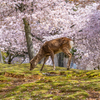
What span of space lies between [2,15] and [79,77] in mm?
11197

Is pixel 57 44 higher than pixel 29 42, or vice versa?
pixel 29 42

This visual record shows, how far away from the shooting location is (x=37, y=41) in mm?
21078

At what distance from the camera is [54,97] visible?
18.0 feet

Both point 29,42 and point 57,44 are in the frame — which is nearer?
point 57,44

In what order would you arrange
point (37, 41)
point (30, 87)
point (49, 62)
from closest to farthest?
point (30, 87)
point (37, 41)
point (49, 62)

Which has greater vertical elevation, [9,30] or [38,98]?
[9,30]

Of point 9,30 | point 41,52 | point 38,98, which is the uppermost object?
point 9,30

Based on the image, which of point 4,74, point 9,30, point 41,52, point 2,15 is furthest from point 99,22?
point 9,30

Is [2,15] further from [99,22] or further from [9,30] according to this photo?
[99,22]

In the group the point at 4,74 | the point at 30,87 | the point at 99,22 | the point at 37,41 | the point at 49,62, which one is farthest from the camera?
the point at 49,62

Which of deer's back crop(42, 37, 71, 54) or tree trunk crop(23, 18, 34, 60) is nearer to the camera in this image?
deer's back crop(42, 37, 71, 54)

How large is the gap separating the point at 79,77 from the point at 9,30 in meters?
15.1

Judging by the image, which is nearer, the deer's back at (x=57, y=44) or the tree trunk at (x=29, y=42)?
the deer's back at (x=57, y=44)

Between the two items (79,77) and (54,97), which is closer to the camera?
(54,97)
